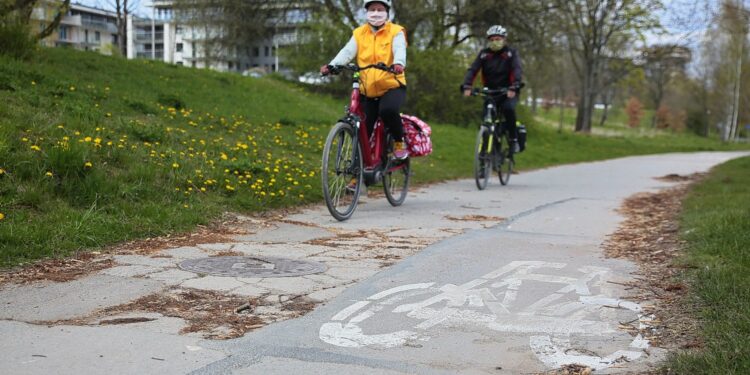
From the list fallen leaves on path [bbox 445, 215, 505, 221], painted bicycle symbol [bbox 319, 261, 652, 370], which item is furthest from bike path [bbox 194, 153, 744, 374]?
fallen leaves on path [bbox 445, 215, 505, 221]

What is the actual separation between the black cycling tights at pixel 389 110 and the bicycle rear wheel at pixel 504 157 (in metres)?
3.75

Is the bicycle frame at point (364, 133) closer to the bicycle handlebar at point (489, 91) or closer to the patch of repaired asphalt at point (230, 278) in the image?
the patch of repaired asphalt at point (230, 278)

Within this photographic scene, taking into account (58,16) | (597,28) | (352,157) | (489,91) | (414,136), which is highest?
(597,28)

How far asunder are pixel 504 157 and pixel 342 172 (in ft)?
16.3

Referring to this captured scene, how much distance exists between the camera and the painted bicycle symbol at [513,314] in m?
3.62

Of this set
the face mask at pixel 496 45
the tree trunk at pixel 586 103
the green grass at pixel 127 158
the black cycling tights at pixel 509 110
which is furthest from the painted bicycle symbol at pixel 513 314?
the tree trunk at pixel 586 103

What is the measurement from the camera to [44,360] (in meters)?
3.18

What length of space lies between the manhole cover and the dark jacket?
6.53 meters

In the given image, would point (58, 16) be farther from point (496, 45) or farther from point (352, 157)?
point (352, 157)

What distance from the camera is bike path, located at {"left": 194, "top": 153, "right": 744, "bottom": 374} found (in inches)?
132

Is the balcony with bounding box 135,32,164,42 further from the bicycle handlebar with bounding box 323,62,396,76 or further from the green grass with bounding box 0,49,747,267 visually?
the bicycle handlebar with bounding box 323,62,396,76

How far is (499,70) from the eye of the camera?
453 inches

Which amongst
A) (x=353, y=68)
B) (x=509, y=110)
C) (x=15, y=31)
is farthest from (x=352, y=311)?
(x=15, y=31)

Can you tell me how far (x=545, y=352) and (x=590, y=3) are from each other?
3906 centimetres
